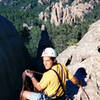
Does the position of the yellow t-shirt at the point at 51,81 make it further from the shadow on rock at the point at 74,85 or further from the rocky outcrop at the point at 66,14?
the rocky outcrop at the point at 66,14

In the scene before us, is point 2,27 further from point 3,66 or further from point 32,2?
point 32,2

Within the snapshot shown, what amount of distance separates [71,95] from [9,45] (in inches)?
157

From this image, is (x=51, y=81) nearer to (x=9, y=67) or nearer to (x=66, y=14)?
(x=9, y=67)

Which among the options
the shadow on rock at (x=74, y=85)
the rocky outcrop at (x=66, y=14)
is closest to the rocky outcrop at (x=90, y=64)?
the shadow on rock at (x=74, y=85)

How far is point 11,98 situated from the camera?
328 inches

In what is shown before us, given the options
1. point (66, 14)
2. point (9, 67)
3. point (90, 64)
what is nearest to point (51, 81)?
point (9, 67)

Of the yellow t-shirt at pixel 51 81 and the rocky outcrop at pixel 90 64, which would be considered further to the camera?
the rocky outcrop at pixel 90 64

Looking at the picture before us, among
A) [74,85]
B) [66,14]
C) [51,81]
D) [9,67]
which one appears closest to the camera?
[51,81]

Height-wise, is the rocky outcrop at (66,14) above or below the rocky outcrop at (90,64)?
above

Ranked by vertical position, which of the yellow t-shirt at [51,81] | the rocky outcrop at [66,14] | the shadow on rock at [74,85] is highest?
the rocky outcrop at [66,14]

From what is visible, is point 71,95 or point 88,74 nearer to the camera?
point 71,95

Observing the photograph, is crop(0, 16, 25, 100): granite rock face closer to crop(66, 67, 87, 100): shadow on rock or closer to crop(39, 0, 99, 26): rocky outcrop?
crop(66, 67, 87, 100): shadow on rock

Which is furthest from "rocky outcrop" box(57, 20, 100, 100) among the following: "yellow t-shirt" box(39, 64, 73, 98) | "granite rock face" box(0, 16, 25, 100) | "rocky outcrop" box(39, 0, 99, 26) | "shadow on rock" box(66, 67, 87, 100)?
"rocky outcrop" box(39, 0, 99, 26)

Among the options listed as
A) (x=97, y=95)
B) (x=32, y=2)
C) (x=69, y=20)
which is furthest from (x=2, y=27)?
(x=32, y=2)
